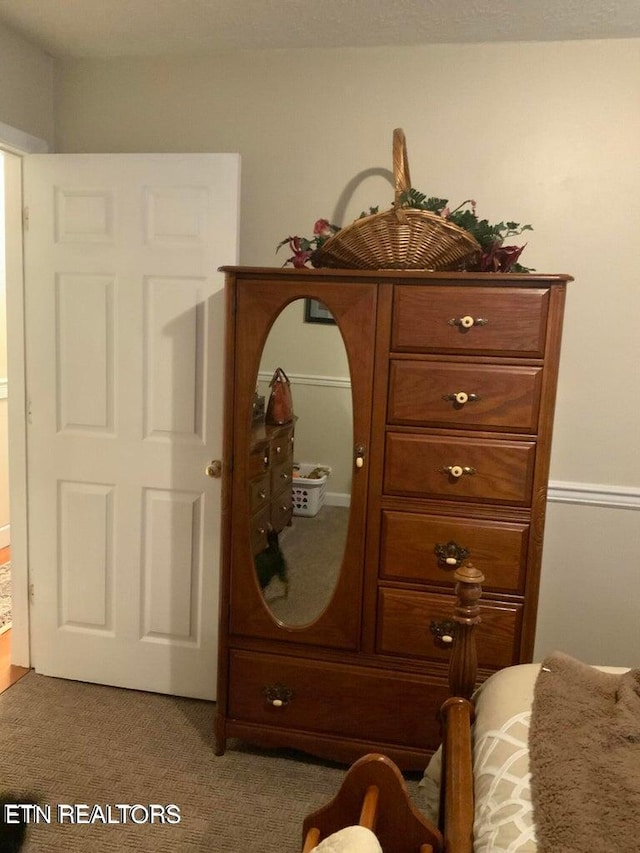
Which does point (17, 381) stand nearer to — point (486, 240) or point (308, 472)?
point (308, 472)

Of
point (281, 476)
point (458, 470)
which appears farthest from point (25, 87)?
point (458, 470)

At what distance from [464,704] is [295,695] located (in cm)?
94

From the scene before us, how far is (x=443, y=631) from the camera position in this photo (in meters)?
1.95

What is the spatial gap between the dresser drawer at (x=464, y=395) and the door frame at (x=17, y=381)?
1.48 metres

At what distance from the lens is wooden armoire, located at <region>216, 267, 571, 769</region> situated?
5.97 ft

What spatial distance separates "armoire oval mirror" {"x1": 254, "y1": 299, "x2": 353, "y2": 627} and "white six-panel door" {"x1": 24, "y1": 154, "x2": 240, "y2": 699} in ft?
1.26

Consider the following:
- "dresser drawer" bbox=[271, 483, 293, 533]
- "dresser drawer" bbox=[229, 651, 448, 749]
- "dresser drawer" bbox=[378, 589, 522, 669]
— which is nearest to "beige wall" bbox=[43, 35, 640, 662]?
"dresser drawer" bbox=[378, 589, 522, 669]

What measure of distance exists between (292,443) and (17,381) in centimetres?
118

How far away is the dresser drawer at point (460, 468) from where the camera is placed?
1.85 meters

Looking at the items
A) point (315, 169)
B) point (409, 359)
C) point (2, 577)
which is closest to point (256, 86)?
point (315, 169)

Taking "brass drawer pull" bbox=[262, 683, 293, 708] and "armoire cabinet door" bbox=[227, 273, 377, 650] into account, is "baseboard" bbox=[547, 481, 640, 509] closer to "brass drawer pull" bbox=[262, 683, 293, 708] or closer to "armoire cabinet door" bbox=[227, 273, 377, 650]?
"armoire cabinet door" bbox=[227, 273, 377, 650]

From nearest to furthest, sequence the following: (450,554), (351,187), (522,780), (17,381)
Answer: (522,780)
(450,554)
(351,187)
(17,381)

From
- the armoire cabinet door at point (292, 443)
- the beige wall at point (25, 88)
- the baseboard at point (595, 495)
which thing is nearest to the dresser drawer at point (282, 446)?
the armoire cabinet door at point (292, 443)

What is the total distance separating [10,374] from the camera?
2502 millimetres
